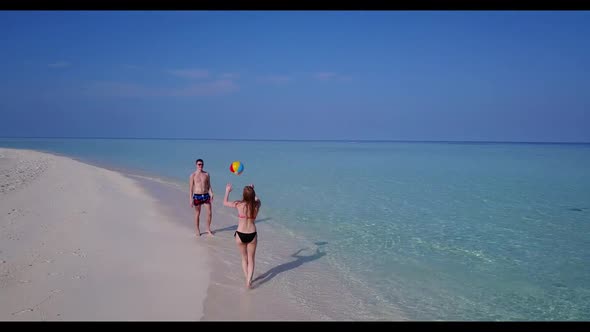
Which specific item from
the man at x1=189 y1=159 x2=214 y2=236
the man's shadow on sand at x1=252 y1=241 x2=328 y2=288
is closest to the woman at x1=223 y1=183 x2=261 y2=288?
the man's shadow on sand at x1=252 y1=241 x2=328 y2=288

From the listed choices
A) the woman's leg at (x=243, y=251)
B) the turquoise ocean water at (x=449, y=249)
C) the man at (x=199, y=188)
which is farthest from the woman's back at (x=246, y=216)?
the man at (x=199, y=188)

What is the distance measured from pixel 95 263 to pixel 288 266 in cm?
382

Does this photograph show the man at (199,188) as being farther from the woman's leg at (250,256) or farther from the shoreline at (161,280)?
the woman's leg at (250,256)

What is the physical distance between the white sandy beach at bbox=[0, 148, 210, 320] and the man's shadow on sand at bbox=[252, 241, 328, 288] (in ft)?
3.26

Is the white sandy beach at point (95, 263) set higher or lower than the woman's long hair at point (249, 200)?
lower

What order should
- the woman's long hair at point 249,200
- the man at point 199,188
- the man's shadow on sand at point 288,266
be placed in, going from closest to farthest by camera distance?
the woman's long hair at point 249,200 < the man's shadow on sand at point 288,266 < the man at point 199,188

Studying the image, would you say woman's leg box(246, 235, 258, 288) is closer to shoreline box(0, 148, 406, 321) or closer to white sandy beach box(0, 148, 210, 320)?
shoreline box(0, 148, 406, 321)

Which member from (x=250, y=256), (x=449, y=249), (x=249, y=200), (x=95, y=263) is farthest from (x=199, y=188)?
(x=449, y=249)

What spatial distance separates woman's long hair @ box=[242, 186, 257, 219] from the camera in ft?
18.6

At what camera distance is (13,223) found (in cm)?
893

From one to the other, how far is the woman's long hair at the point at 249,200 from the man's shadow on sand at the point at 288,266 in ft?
4.99

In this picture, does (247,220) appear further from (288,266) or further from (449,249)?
(449,249)

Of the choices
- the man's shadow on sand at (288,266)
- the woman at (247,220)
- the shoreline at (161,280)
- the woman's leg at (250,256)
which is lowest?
the man's shadow on sand at (288,266)

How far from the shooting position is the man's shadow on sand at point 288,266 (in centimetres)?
672
